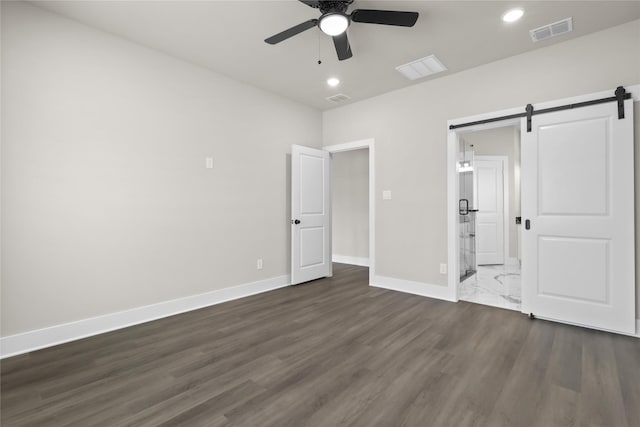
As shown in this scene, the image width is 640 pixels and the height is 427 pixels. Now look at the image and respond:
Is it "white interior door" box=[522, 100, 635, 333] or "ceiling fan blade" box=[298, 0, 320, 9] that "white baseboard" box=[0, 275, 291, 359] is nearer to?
"ceiling fan blade" box=[298, 0, 320, 9]

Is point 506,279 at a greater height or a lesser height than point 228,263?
lesser

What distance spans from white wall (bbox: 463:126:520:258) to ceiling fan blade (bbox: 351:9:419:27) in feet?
15.0

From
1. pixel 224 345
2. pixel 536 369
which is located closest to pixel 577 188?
pixel 536 369

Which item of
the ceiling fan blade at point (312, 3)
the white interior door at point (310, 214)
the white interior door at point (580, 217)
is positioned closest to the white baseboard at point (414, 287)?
the white interior door at point (580, 217)

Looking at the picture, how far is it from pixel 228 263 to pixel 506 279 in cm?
439

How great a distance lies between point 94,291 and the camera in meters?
2.85

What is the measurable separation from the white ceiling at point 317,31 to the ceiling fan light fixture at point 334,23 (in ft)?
1.11

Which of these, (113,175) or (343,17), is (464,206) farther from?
(113,175)

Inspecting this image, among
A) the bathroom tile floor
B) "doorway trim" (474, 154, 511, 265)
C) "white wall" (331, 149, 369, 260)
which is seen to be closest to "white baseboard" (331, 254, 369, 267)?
"white wall" (331, 149, 369, 260)

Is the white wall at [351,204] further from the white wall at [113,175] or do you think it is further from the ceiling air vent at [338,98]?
the white wall at [113,175]

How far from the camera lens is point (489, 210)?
20.1 feet

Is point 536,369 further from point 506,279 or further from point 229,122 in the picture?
point 229,122

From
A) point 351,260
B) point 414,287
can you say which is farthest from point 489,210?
point 414,287

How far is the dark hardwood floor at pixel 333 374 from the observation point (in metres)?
1.70
